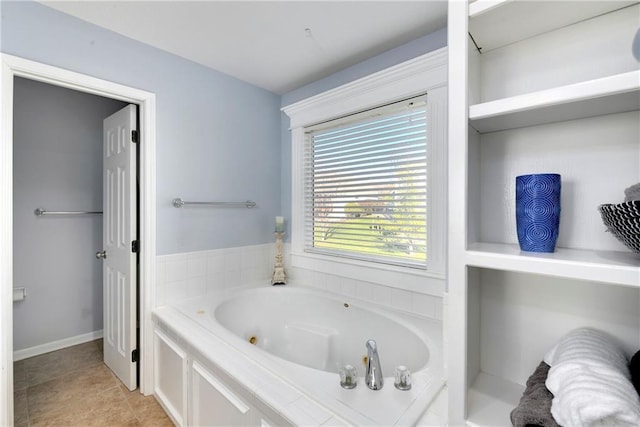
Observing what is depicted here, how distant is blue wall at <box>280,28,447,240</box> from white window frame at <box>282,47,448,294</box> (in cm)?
15

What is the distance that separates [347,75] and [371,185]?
2.99 feet

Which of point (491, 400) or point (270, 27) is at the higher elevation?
point (270, 27)

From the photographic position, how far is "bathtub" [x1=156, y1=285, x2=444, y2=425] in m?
1.07

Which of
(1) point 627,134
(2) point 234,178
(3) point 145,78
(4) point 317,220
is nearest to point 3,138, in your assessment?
(3) point 145,78

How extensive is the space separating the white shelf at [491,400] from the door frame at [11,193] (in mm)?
2031

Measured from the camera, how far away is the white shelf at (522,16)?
2.41ft

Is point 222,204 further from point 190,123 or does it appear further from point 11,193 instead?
point 11,193

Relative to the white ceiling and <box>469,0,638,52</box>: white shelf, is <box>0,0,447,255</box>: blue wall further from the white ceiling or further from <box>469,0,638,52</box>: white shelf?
<box>469,0,638,52</box>: white shelf

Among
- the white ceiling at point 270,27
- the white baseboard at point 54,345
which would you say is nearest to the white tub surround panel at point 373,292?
the white ceiling at point 270,27

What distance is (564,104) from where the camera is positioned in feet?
2.24

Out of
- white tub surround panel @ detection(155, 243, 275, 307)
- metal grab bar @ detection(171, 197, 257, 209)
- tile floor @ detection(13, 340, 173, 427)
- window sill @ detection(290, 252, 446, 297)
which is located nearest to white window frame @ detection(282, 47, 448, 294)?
window sill @ detection(290, 252, 446, 297)

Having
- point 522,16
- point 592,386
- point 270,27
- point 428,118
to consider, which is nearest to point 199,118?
point 270,27

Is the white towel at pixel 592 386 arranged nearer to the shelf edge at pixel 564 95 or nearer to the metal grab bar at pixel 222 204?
the shelf edge at pixel 564 95

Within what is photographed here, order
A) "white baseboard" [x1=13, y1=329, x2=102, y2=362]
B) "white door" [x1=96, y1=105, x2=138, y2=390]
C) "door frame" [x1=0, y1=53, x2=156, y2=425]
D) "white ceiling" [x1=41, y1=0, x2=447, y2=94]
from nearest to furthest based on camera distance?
"door frame" [x1=0, y1=53, x2=156, y2=425] → "white ceiling" [x1=41, y1=0, x2=447, y2=94] → "white door" [x1=96, y1=105, x2=138, y2=390] → "white baseboard" [x1=13, y1=329, x2=102, y2=362]
